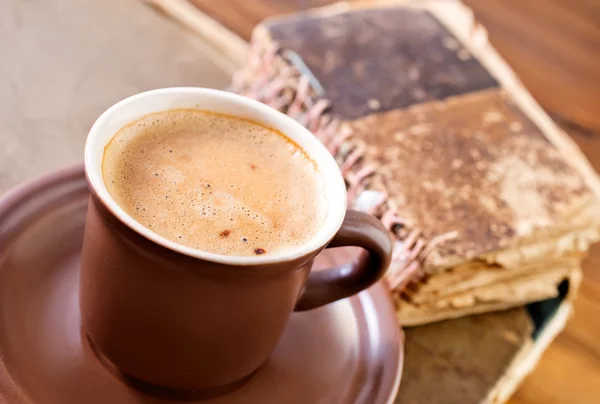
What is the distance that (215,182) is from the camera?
0.43 meters

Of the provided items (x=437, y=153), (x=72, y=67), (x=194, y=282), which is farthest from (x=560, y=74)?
(x=194, y=282)

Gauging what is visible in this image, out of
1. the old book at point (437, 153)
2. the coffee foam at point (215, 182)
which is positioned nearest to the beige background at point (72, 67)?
the old book at point (437, 153)

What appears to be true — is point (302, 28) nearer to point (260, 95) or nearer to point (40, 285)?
point (260, 95)

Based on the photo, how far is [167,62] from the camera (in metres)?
0.77

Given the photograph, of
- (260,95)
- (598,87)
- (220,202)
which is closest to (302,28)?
(260,95)

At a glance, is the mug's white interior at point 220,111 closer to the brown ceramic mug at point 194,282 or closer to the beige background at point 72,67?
the brown ceramic mug at point 194,282

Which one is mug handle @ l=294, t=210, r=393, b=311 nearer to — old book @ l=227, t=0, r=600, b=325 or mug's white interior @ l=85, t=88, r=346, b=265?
mug's white interior @ l=85, t=88, r=346, b=265

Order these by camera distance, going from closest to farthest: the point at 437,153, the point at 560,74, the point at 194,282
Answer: the point at 194,282, the point at 437,153, the point at 560,74

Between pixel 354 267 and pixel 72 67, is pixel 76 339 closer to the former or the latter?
pixel 354 267

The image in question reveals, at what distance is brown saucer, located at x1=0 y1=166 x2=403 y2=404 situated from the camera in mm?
417

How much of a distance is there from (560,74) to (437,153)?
57 cm

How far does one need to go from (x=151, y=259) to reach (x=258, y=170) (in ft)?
0.40

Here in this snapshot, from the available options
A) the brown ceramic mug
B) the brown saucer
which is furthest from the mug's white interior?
the brown saucer

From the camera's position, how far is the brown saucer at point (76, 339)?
1.37ft
